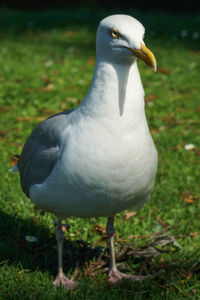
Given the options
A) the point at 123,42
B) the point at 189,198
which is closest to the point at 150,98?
the point at 189,198

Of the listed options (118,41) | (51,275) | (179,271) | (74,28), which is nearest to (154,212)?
(179,271)

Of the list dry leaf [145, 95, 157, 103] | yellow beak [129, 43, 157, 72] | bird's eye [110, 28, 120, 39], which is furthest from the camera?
dry leaf [145, 95, 157, 103]

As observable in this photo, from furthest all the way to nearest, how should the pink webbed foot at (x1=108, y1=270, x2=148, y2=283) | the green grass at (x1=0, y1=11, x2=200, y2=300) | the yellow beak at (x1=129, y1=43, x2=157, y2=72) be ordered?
the pink webbed foot at (x1=108, y1=270, x2=148, y2=283) < the green grass at (x1=0, y1=11, x2=200, y2=300) < the yellow beak at (x1=129, y1=43, x2=157, y2=72)

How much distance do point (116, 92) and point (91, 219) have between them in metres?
1.80

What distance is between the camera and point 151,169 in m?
3.29

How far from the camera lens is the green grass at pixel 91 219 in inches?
142

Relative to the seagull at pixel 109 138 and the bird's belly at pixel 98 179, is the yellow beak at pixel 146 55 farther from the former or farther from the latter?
the bird's belly at pixel 98 179

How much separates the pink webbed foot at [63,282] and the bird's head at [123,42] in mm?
1620

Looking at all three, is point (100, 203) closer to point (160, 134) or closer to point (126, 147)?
point (126, 147)

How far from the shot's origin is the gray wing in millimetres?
3344

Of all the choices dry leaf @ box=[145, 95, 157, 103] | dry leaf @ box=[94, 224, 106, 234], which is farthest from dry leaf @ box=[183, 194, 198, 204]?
dry leaf @ box=[145, 95, 157, 103]

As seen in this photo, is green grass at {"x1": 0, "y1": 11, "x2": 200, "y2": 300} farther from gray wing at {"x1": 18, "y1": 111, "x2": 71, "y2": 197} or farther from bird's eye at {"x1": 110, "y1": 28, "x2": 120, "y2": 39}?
bird's eye at {"x1": 110, "y1": 28, "x2": 120, "y2": 39}

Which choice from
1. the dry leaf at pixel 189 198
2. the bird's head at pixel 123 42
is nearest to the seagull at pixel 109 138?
the bird's head at pixel 123 42

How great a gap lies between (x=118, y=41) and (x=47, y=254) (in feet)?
6.26
